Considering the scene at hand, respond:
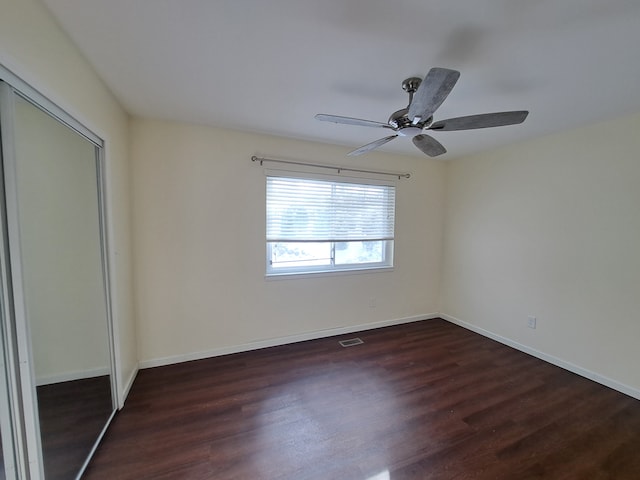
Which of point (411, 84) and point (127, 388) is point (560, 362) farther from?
point (127, 388)

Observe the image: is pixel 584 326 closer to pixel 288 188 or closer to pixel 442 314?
pixel 442 314

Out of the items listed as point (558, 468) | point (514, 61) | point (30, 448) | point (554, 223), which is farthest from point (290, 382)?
point (554, 223)

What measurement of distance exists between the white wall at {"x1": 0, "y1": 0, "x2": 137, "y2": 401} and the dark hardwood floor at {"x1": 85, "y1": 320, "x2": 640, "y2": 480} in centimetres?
55

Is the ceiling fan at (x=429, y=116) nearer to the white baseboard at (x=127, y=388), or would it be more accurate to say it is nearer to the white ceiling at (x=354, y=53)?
the white ceiling at (x=354, y=53)

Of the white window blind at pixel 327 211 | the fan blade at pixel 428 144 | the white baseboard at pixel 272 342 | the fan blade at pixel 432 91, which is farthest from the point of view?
the white window blind at pixel 327 211

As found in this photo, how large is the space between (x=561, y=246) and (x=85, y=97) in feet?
13.1

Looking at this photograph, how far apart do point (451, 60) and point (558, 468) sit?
7.88ft

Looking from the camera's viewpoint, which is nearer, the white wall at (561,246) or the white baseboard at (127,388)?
the white baseboard at (127,388)

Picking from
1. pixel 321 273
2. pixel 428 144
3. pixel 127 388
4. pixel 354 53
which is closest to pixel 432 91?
pixel 354 53

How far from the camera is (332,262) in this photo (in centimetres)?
331

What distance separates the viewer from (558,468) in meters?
1.53

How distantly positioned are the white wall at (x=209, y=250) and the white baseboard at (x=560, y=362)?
1.83 meters

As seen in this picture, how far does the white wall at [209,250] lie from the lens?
2.45m

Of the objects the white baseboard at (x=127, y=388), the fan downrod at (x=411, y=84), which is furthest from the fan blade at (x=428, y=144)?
the white baseboard at (x=127, y=388)
